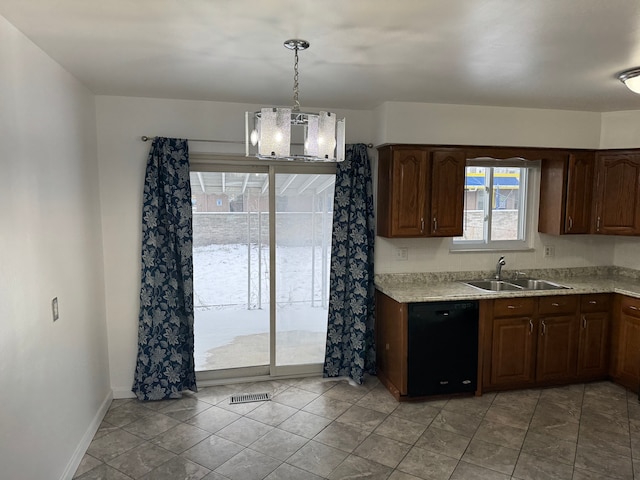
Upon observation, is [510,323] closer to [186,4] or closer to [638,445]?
[638,445]

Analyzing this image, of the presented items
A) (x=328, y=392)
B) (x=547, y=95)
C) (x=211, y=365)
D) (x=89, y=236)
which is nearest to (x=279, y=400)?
(x=328, y=392)

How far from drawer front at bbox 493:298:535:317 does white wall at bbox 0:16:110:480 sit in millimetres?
3161

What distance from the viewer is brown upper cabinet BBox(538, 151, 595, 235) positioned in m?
4.13

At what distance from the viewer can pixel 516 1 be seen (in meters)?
1.76

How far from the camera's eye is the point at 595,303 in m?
3.95

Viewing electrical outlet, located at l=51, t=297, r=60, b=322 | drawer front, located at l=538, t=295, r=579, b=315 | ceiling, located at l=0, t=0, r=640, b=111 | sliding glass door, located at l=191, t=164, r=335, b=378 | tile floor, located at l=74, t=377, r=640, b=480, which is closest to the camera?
ceiling, located at l=0, t=0, r=640, b=111

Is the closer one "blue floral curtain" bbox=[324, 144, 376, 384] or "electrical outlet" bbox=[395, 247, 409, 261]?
"blue floral curtain" bbox=[324, 144, 376, 384]

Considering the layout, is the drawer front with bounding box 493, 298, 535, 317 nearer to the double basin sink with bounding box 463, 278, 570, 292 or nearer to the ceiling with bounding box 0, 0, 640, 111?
the double basin sink with bounding box 463, 278, 570, 292

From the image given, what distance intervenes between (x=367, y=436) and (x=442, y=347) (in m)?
0.98

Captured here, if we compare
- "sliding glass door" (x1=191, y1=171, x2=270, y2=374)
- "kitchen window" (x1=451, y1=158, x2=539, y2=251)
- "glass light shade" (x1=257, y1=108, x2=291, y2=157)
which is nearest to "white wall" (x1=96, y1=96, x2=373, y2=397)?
"sliding glass door" (x1=191, y1=171, x2=270, y2=374)

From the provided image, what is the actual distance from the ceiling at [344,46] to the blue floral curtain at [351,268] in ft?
2.46

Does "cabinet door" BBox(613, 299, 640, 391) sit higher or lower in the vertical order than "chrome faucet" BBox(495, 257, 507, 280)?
lower

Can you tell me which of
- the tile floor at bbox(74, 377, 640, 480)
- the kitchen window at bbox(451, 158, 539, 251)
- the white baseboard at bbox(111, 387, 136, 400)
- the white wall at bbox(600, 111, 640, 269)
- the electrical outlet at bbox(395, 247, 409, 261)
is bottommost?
the tile floor at bbox(74, 377, 640, 480)

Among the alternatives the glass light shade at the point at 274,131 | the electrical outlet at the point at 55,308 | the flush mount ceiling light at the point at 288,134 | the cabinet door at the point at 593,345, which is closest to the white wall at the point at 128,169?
the electrical outlet at the point at 55,308
